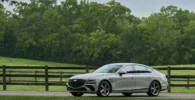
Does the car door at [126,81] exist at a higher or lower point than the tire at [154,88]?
higher

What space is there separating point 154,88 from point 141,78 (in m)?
0.90

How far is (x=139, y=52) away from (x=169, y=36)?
7054mm

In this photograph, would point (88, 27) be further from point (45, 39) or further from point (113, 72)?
point (113, 72)

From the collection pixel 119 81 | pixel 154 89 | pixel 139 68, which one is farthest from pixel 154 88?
pixel 119 81

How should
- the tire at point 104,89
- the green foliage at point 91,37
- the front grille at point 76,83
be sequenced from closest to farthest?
1. the tire at point 104,89
2. the front grille at point 76,83
3. the green foliage at point 91,37

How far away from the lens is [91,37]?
103000 millimetres

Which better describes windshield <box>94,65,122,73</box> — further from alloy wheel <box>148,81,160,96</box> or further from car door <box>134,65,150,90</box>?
alloy wheel <box>148,81,160,96</box>

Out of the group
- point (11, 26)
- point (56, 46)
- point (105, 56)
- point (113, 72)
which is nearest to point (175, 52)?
point (105, 56)

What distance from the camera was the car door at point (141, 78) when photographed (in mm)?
22234

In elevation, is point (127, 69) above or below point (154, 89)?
above

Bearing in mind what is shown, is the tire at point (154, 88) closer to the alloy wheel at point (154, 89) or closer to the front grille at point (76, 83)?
the alloy wheel at point (154, 89)

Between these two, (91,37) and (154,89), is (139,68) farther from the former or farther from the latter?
(91,37)

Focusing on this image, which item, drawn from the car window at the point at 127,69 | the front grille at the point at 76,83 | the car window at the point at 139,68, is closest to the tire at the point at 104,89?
the front grille at the point at 76,83

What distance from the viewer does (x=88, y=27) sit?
110562mm
